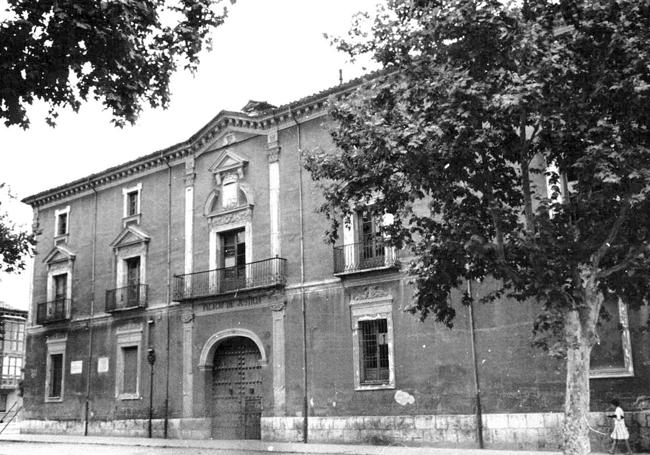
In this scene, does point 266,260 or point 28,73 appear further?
point 266,260

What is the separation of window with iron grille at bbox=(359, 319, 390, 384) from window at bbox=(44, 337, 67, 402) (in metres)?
14.3

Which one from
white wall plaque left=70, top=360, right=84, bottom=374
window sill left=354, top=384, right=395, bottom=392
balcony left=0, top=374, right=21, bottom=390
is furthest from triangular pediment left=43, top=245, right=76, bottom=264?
balcony left=0, top=374, right=21, bottom=390

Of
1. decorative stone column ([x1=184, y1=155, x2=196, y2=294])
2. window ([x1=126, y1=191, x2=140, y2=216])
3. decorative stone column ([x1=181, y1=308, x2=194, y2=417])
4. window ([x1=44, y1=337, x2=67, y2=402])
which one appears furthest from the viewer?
window ([x1=44, y1=337, x2=67, y2=402])

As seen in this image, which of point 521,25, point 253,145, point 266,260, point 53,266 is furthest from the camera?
point 53,266

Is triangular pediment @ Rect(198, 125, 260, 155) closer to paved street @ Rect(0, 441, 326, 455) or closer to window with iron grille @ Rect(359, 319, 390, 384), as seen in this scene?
window with iron grille @ Rect(359, 319, 390, 384)

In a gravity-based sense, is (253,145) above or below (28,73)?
above

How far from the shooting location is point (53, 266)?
30.4 meters

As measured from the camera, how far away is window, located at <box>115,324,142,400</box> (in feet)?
84.5

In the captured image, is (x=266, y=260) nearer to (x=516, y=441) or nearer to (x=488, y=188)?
(x=516, y=441)

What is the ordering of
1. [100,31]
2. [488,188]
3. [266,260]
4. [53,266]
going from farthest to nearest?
[53,266] < [266,260] < [488,188] < [100,31]

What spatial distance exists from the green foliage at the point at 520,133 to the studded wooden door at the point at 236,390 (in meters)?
11.1

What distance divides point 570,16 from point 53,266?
975 inches

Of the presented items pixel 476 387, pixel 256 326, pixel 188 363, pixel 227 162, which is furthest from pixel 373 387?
pixel 227 162

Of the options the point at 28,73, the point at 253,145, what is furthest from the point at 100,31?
the point at 253,145
